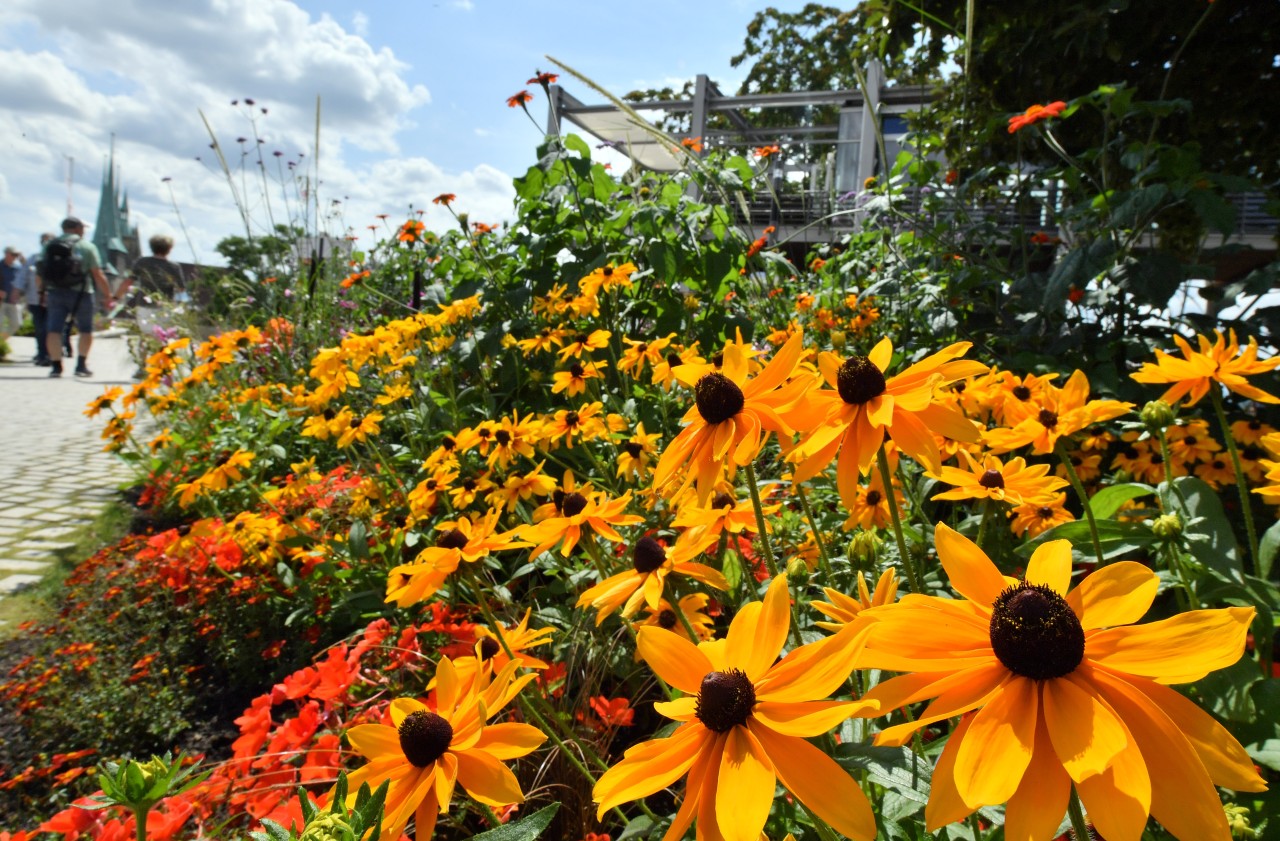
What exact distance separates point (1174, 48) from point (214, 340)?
204 inches

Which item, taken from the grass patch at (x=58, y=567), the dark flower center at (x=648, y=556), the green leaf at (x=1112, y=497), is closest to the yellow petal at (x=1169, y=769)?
the dark flower center at (x=648, y=556)

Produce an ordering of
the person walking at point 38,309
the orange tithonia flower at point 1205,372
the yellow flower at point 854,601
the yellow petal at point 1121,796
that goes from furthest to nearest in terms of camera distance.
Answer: the person walking at point 38,309, the orange tithonia flower at point 1205,372, the yellow flower at point 854,601, the yellow petal at point 1121,796

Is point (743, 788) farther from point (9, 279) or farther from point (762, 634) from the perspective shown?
point (9, 279)

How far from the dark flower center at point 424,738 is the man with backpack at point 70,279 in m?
10.2

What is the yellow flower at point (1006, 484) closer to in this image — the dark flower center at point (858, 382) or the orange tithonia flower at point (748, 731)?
the dark flower center at point (858, 382)

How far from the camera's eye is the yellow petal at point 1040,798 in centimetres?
49

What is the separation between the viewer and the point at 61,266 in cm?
848

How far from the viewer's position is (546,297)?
3.31 metres

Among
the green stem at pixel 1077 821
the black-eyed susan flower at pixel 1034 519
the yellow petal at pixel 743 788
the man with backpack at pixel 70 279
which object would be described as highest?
the man with backpack at pixel 70 279

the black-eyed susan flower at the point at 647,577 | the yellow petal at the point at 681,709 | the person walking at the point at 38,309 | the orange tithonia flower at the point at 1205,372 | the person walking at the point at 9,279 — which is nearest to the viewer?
the yellow petal at the point at 681,709

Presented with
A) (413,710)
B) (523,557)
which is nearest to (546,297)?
(523,557)

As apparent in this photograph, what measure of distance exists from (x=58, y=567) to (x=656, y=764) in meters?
3.95

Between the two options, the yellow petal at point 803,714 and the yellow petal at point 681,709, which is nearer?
the yellow petal at point 803,714

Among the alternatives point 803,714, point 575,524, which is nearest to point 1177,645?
point 803,714
